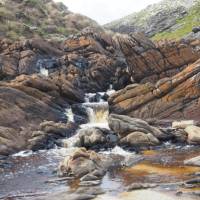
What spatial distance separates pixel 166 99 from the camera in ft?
271

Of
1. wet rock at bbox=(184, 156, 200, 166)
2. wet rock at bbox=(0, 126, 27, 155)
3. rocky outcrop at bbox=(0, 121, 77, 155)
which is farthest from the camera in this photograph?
rocky outcrop at bbox=(0, 121, 77, 155)

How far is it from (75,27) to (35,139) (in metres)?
123

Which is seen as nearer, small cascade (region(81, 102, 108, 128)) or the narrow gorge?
the narrow gorge

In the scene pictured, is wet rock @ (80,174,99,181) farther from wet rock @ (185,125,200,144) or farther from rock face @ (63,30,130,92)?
rock face @ (63,30,130,92)

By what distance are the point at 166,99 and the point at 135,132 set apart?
16.8 meters

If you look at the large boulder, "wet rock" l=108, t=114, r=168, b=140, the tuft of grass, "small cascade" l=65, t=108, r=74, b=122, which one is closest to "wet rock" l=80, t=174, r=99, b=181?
the large boulder

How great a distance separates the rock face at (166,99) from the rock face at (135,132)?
37.0 feet

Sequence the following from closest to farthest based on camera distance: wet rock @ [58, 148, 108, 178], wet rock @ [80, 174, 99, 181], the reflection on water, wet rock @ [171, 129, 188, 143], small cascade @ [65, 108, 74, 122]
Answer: the reflection on water, wet rock @ [80, 174, 99, 181], wet rock @ [58, 148, 108, 178], wet rock @ [171, 129, 188, 143], small cascade @ [65, 108, 74, 122]

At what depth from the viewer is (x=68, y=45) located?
123812 mm

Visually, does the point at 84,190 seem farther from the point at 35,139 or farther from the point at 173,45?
the point at 173,45

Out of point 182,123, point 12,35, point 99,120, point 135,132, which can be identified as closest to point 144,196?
point 135,132

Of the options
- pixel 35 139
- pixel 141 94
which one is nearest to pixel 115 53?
pixel 141 94

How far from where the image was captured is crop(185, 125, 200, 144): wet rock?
6638 centimetres

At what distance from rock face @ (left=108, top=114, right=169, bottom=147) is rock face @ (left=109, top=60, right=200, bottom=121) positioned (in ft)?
37.0
